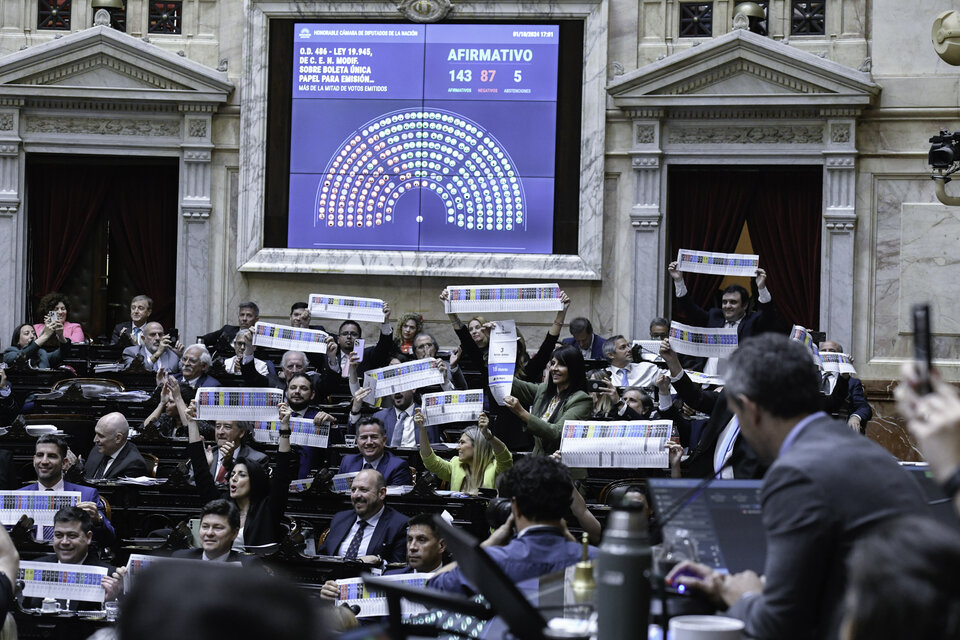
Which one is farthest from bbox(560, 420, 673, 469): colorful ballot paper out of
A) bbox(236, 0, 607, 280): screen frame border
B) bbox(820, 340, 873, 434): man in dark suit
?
bbox(236, 0, 607, 280): screen frame border

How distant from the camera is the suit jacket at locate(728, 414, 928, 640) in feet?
7.45

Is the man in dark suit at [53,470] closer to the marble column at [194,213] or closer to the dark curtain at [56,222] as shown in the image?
the marble column at [194,213]

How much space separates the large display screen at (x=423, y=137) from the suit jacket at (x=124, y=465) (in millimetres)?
5211

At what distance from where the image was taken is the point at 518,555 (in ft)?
11.1

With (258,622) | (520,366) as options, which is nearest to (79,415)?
(520,366)

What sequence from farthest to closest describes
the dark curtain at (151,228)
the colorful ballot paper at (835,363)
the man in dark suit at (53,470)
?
the dark curtain at (151,228)
the colorful ballot paper at (835,363)
the man in dark suit at (53,470)

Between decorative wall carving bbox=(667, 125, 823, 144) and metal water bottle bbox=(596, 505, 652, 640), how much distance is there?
1050 cm

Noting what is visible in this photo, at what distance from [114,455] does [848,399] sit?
5.22 metres

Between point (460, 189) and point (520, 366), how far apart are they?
Answer: 4195mm

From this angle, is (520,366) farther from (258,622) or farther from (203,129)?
(258,622)

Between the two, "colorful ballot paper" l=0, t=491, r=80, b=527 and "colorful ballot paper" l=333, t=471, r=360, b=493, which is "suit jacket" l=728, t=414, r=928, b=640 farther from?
"colorful ballot paper" l=333, t=471, r=360, b=493

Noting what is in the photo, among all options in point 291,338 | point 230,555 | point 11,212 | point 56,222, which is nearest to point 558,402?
point 230,555

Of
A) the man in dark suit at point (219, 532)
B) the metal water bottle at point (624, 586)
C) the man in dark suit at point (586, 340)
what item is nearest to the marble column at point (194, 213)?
the man in dark suit at point (586, 340)

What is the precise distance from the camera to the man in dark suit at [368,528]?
6090mm
